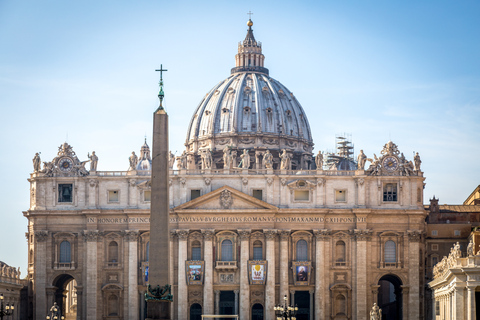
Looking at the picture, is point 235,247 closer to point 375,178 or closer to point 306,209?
point 306,209

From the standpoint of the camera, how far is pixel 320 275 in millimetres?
117188

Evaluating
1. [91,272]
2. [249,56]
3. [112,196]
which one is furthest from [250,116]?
[91,272]

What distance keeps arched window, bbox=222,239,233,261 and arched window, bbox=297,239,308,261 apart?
6.61m

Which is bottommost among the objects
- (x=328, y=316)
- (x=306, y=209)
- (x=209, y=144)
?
(x=328, y=316)

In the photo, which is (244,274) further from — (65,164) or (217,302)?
(65,164)

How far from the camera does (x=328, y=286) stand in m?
118

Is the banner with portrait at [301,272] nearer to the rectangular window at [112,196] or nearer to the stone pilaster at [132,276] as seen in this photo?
the stone pilaster at [132,276]

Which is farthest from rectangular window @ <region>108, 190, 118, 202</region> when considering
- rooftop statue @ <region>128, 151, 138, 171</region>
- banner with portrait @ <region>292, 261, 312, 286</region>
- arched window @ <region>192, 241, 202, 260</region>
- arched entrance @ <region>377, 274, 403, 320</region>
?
arched entrance @ <region>377, 274, 403, 320</region>

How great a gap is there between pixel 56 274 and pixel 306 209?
Answer: 25.4 metres

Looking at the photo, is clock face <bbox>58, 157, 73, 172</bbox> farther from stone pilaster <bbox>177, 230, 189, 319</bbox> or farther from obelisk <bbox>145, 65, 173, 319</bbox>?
obelisk <bbox>145, 65, 173, 319</bbox>

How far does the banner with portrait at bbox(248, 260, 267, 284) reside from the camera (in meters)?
118

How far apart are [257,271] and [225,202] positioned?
7419mm

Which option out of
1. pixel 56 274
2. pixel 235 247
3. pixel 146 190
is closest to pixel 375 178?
pixel 235 247

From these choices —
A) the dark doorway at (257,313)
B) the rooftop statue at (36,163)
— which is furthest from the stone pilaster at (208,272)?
the rooftop statue at (36,163)
